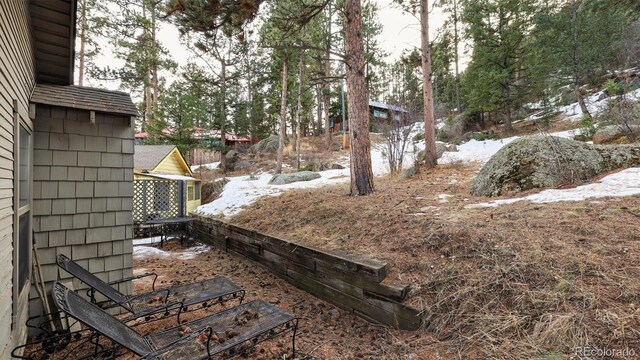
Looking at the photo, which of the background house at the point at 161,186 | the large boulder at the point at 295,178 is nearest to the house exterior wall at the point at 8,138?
the background house at the point at 161,186

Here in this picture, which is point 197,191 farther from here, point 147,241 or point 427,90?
point 427,90

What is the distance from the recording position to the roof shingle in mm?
3266

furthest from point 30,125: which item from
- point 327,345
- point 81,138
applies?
point 327,345

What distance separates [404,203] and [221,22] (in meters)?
4.36

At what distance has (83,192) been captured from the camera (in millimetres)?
3508

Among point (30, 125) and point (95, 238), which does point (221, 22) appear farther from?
point (95, 238)

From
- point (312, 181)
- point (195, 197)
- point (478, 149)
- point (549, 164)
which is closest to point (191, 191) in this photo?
point (195, 197)

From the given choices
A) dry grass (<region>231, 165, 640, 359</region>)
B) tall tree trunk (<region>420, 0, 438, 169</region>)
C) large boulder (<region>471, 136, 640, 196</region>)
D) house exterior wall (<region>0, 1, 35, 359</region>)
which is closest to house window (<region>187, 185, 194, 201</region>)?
dry grass (<region>231, 165, 640, 359</region>)

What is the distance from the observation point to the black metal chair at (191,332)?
6.86 feet

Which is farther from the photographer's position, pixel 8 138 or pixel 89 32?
pixel 89 32

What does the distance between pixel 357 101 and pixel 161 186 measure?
7524mm

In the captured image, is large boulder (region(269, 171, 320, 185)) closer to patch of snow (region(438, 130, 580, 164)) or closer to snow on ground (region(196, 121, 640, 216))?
snow on ground (region(196, 121, 640, 216))

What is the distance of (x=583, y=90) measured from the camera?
13484 mm

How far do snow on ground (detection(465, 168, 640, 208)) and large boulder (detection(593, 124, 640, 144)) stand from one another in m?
3.66
